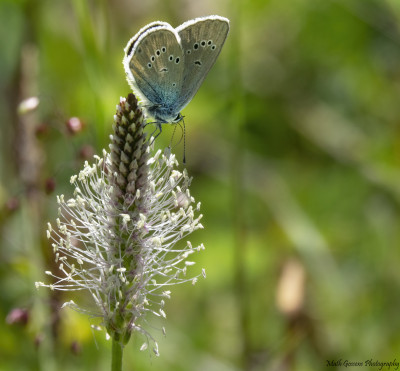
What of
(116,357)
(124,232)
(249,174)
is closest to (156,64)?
(124,232)

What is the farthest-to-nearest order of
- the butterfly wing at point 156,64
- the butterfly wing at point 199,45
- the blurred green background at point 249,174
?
1. the blurred green background at point 249,174
2. the butterfly wing at point 199,45
3. the butterfly wing at point 156,64

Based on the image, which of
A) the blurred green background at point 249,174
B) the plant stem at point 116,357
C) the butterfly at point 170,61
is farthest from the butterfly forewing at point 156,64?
the plant stem at point 116,357

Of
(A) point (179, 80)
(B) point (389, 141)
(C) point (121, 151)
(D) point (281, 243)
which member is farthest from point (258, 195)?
(C) point (121, 151)

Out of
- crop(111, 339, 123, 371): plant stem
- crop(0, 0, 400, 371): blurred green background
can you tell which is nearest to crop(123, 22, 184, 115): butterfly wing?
crop(0, 0, 400, 371): blurred green background

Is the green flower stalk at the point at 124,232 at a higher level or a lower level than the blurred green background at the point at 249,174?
lower

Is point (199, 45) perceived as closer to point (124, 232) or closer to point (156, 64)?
point (156, 64)

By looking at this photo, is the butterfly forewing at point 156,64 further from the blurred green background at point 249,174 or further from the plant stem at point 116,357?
the plant stem at point 116,357
